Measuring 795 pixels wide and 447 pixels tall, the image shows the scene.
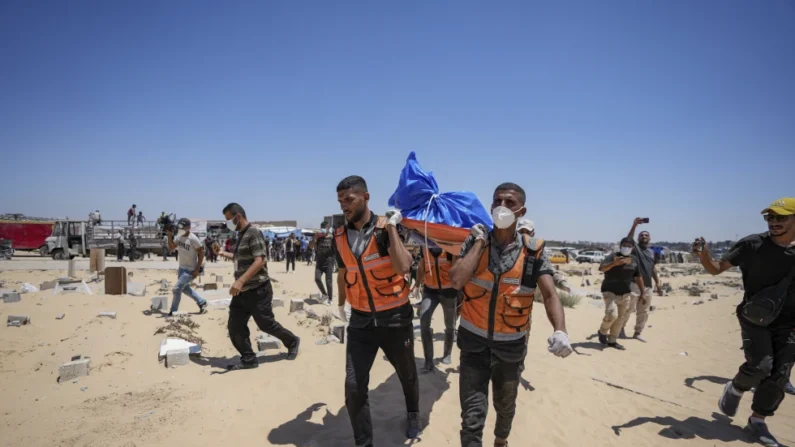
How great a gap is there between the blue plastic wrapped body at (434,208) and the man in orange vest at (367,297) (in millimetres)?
455

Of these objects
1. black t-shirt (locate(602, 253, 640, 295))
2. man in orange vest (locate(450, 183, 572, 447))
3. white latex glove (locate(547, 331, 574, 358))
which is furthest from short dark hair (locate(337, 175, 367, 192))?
black t-shirt (locate(602, 253, 640, 295))

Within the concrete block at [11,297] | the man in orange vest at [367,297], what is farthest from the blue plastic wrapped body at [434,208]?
the concrete block at [11,297]

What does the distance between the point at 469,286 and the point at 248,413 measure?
9.07 ft

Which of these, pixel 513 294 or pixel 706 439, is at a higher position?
pixel 513 294

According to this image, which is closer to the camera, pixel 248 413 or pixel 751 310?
pixel 751 310

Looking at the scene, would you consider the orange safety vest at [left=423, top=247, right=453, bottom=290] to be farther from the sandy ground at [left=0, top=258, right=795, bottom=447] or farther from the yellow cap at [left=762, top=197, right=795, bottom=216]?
the yellow cap at [left=762, top=197, right=795, bottom=216]

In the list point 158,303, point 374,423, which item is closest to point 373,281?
point 374,423

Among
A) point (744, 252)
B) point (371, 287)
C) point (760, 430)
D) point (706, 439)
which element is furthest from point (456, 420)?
point (744, 252)

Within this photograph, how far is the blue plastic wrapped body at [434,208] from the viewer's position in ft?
11.6

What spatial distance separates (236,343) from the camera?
532 centimetres

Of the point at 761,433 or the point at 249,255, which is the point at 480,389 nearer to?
the point at 761,433

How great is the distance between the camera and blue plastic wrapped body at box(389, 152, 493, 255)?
11.6 feet

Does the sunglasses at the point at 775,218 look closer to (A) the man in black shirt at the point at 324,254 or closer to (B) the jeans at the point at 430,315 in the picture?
(B) the jeans at the point at 430,315

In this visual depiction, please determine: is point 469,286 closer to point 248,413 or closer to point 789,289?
point 248,413
